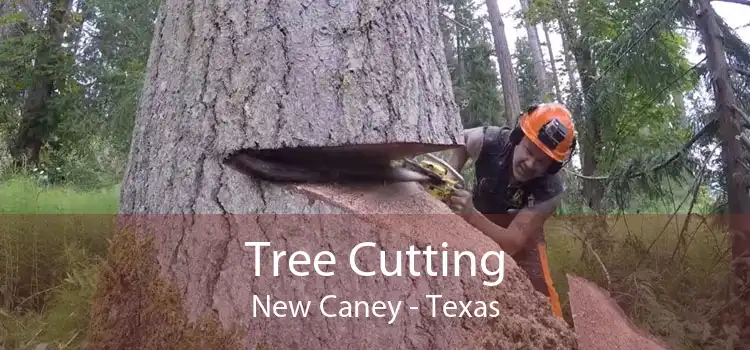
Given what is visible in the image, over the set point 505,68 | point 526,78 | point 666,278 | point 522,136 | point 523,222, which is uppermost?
point 526,78

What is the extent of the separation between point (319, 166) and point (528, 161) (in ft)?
4.58

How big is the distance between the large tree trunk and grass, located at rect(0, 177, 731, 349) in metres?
1.26

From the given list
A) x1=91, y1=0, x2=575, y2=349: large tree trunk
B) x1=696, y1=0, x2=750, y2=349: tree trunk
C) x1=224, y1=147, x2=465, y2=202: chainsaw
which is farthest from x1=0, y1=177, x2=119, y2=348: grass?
x1=696, y1=0, x2=750, y2=349: tree trunk

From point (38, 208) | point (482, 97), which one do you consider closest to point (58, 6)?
point (38, 208)

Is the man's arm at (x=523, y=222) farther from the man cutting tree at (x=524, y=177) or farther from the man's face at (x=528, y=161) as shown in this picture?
the man's face at (x=528, y=161)

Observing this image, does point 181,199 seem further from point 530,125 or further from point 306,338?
Result: point 530,125

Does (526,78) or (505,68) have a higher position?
(526,78)

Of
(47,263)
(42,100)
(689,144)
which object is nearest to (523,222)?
(689,144)

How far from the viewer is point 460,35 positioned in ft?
51.4

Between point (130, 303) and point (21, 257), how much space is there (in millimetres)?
2339

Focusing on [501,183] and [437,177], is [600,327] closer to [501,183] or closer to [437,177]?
[501,183]

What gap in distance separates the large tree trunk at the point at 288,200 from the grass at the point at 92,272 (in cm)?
126

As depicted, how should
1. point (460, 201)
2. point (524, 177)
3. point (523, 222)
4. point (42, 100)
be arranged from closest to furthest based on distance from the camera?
point (460, 201)
point (523, 222)
point (524, 177)
point (42, 100)

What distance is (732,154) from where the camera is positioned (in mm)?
3455
